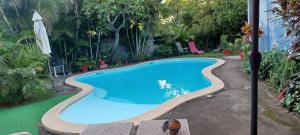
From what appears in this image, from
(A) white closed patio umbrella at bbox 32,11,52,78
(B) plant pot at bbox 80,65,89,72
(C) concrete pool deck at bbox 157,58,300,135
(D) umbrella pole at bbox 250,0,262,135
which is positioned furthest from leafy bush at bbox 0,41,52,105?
(D) umbrella pole at bbox 250,0,262,135

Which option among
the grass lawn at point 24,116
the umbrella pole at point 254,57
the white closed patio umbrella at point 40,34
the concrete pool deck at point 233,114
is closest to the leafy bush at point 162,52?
the white closed patio umbrella at point 40,34

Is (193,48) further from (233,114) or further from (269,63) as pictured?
(233,114)

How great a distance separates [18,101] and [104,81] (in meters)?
3.86

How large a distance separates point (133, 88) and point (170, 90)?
4.92 feet

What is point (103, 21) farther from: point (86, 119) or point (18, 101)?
point (86, 119)

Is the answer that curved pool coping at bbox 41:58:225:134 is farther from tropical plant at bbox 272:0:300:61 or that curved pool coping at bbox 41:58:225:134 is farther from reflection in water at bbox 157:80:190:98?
tropical plant at bbox 272:0:300:61

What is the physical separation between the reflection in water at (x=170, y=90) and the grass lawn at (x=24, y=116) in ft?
10.3

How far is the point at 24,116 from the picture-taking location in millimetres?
6645

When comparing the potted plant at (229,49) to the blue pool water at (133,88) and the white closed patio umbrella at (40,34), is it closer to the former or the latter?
the blue pool water at (133,88)

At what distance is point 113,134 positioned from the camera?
3.27 metres

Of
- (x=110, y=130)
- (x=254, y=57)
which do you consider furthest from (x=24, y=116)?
(x=254, y=57)

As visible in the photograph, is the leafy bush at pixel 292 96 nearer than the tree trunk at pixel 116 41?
Yes

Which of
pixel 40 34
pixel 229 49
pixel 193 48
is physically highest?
pixel 40 34

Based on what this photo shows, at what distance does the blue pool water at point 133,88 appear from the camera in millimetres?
7020
